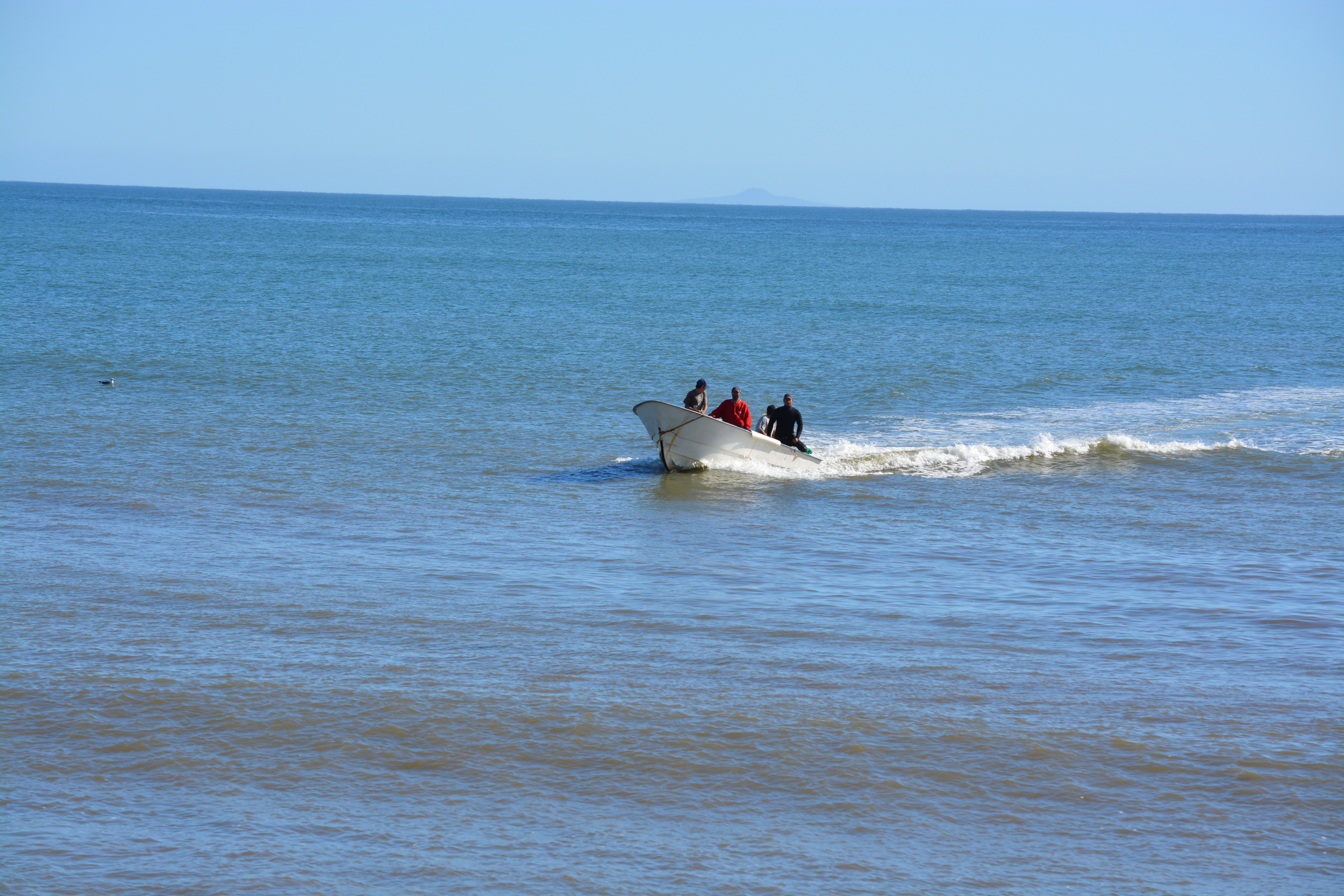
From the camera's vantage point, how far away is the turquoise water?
609 cm

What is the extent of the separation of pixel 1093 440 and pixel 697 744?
1429cm

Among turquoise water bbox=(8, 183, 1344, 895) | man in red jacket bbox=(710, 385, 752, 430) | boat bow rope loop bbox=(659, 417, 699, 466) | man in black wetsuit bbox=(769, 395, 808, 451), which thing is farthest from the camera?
man in black wetsuit bbox=(769, 395, 808, 451)

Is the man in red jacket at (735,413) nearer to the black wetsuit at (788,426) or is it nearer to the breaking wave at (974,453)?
the black wetsuit at (788,426)

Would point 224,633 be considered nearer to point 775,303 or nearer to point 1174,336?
point 1174,336

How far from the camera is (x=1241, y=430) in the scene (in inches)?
834

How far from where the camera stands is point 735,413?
17.0 m

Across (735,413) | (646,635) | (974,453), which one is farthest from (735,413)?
(646,635)

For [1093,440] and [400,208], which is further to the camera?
[400,208]

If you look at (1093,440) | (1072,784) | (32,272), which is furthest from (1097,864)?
(32,272)

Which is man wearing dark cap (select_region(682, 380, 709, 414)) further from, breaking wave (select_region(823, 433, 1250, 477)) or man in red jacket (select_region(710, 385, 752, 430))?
breaking wave (select_region(823, 433, 1250, 477))

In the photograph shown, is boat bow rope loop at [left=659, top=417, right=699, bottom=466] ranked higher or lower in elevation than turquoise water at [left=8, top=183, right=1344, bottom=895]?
higher

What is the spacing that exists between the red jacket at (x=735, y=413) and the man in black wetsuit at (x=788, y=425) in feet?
1.46

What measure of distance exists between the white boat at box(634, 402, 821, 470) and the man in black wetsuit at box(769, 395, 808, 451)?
0.18m

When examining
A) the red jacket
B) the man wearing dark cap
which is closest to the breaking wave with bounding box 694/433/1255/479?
the red jacket
